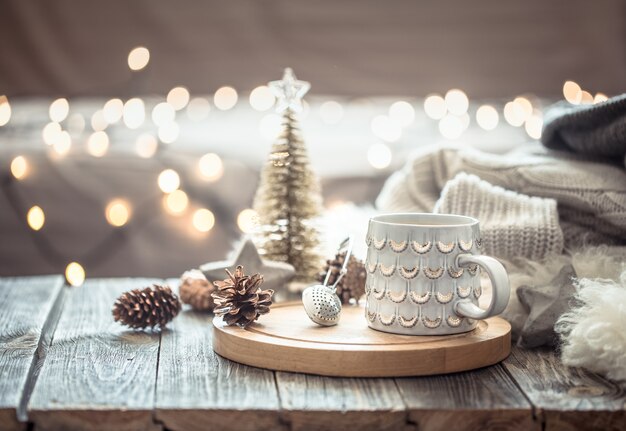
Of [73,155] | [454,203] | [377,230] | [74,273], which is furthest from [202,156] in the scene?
[377,230]

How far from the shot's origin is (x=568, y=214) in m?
1.02

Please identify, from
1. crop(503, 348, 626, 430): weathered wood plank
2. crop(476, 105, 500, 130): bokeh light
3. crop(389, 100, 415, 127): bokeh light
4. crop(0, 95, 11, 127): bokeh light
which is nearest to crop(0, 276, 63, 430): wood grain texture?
crop(503, 348, 626, 430): weathered wood plank

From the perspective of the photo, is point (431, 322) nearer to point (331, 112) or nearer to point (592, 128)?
point (592, 128)

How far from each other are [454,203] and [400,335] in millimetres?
244

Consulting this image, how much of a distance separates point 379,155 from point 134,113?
531mm

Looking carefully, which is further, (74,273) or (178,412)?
(74,273)

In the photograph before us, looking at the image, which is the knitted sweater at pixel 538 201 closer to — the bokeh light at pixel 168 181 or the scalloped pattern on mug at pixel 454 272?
the scalloped pattern on mug at pixel 454 272

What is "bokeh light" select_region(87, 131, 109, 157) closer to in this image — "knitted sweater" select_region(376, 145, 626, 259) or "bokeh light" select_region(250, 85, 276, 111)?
"bokeh light" select_region(250, 85, 276, 111)

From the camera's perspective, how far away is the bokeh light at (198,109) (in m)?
1.75

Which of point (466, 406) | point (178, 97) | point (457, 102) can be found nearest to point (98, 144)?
point (178, 97)

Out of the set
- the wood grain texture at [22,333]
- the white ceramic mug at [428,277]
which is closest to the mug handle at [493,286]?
the white ceramic mug at [428,277]

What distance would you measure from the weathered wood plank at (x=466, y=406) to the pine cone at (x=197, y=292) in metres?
0.38

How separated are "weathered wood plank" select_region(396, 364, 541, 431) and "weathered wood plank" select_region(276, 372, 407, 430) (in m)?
0.01

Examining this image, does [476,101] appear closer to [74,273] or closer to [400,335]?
[74,273]
